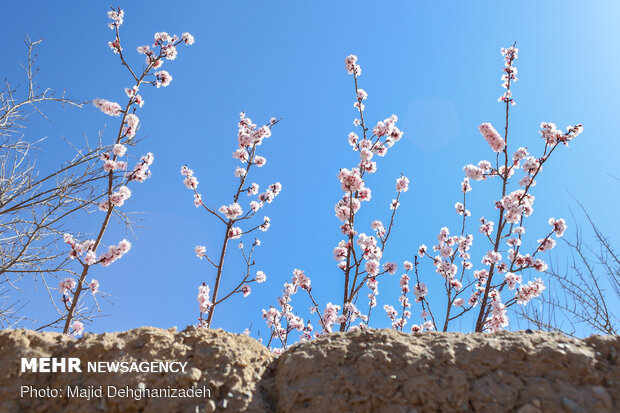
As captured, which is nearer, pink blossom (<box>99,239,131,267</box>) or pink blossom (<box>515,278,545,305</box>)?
pink blossom (<box>99,239,131,267</box>)

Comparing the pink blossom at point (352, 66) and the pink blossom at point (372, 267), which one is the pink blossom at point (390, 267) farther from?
the pink blossom at point (352, 66)

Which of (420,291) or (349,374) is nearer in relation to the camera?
(349,374)

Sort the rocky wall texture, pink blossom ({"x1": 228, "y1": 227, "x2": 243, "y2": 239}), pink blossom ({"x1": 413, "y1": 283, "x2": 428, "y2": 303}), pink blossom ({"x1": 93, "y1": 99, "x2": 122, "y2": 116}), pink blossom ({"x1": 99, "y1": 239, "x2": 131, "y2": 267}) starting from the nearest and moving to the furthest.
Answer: the rocky wall texture
pink blossom ({"x1": 99, "y1": 239, "x2": 131, "y2": 267})
pink blossom ({"x1": 93, "y1": 99, "x2": 122, "y2": 116})
pink blossom ({"x1": 413, "y1": 283, "x2": 428, "y2": 303})
pink blossom ({"x1": 228, "y1": 227, "x2": 243, "y2": 239})

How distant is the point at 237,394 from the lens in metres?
2.06

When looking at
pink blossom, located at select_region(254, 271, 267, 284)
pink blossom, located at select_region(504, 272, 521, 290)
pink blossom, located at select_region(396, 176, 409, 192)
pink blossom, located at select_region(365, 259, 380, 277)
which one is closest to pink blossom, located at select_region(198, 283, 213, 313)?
pink blossom, located at select_region(254, 271, 267, 284)

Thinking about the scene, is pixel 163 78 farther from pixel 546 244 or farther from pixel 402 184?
pixel 546 244

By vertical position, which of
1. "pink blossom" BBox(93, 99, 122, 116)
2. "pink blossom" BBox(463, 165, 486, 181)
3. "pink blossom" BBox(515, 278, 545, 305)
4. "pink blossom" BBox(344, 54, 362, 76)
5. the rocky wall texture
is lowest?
the rocky wall texture

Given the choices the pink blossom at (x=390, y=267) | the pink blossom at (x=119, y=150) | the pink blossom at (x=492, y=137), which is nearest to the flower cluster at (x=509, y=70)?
the pink blossom at (x=492, y=137)

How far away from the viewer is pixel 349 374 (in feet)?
6.85

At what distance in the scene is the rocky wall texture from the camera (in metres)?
1.95

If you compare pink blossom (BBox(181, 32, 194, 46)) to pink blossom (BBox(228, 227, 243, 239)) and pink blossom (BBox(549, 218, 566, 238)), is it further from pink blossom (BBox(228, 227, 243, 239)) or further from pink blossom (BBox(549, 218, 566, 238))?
pink blossom (BBox(549, 218, 566, 238))

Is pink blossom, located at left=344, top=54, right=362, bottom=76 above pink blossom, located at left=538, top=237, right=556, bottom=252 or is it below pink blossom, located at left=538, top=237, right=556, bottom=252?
above

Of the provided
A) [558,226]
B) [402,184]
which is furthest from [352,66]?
[558,226]

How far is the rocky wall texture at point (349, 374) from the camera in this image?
1.95m
